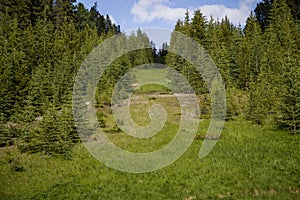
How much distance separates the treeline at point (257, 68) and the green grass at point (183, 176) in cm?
479

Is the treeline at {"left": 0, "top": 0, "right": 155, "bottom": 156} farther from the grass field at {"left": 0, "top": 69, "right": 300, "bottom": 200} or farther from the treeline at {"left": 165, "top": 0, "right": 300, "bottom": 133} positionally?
the treeline at {"left": 165, "top": 0, "right": 300, "bottom": 133}

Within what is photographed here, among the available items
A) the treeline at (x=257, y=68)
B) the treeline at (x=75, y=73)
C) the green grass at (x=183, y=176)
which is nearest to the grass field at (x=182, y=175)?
the green grass at (x=183, y=176)

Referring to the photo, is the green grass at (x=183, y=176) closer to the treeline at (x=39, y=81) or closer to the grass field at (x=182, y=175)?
the grass field at (x=182, y=175)

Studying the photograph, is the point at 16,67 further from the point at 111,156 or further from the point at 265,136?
the point at 265,136

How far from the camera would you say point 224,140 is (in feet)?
82.5

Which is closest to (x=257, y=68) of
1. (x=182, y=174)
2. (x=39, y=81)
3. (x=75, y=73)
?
(x=75, y=73)

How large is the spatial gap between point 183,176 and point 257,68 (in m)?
35.8

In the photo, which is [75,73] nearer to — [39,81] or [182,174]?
[39,81]

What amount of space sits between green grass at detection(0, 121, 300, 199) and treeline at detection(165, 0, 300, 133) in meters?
4.79

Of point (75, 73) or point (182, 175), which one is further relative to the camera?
point (75, 73)

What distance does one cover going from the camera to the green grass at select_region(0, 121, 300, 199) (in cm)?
1547

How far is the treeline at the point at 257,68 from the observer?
26.1 metres

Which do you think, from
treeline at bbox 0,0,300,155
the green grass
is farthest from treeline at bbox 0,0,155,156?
the green grass

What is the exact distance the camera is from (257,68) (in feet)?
160
